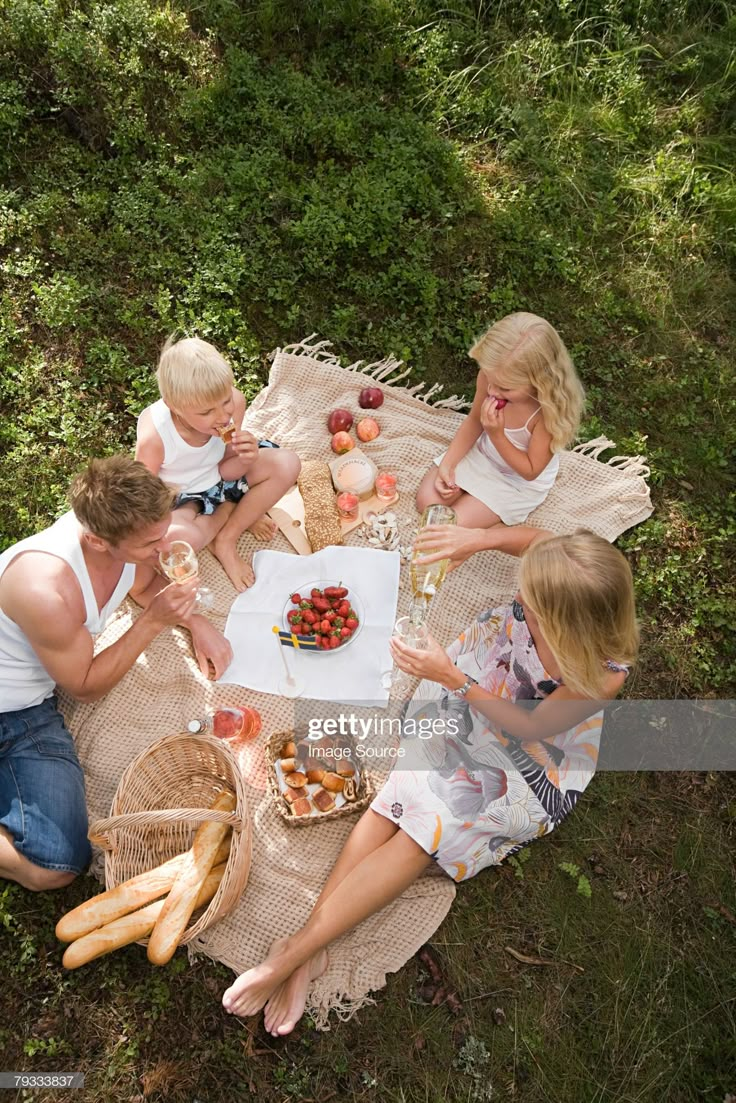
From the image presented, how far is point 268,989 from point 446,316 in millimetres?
4000

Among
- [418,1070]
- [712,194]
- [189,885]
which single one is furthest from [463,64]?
[418,1070]

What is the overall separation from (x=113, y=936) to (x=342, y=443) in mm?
2830

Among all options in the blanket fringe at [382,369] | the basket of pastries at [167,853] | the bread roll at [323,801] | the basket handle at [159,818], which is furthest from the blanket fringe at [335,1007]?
the blanket fringe at [382,369]

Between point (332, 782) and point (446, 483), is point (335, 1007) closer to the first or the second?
point (332, 782)

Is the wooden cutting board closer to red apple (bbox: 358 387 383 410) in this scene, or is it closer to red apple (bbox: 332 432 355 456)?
red apple (bbox: 332 432 355 456)

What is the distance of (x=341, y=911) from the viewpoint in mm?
3240

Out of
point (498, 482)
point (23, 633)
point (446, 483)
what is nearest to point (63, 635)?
point (23, 633)

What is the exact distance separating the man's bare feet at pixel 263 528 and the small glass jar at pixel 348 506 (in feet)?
1.29

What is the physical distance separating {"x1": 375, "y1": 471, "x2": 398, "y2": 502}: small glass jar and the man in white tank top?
147cm

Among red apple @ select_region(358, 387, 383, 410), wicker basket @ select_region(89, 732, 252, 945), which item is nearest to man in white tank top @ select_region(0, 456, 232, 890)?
wicker basket @ select_region(89, 732, 252, 945)

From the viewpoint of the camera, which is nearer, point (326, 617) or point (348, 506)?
point (326, 617)

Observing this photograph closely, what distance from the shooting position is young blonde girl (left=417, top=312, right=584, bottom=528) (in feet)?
12.4

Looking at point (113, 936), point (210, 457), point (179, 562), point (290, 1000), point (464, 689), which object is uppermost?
point (210, 457)

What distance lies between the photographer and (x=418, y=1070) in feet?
10.6
